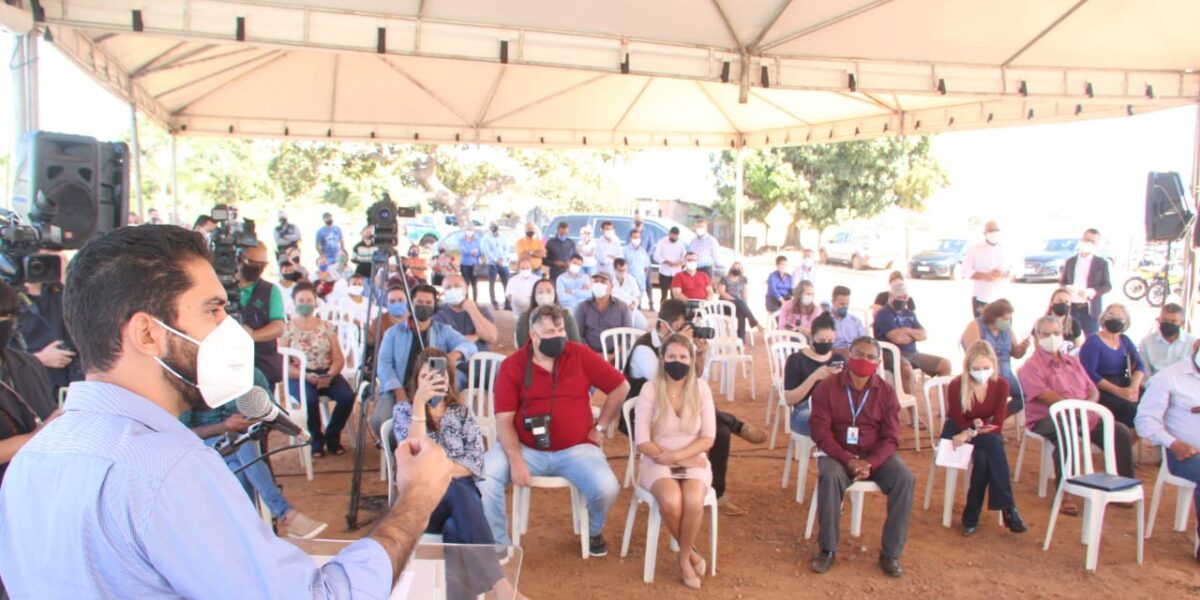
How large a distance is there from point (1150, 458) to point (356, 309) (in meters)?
7.16

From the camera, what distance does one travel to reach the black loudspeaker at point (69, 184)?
4199 millimetres

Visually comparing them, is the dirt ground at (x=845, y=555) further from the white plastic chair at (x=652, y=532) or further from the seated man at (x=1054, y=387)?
the seated man at (x=1054, y=387)

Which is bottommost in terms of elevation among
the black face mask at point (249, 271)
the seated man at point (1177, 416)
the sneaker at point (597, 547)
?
the sneaker at point (597, 547)

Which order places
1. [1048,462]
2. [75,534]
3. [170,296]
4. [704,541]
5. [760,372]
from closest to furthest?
[75,534]
[170,296]
[704,541]
[1048,462]
[760,372]

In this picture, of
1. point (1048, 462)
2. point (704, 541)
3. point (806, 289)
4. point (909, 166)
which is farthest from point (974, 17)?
point (909, 166)

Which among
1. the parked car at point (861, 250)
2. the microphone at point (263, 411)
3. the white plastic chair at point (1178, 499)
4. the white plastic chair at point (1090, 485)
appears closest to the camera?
the microphone at point (263, 411)

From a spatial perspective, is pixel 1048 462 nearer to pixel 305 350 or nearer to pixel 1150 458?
pixel 1150 458

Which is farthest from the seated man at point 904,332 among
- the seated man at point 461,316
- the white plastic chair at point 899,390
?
the seated man at point 461,316

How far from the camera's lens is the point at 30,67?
212 inches

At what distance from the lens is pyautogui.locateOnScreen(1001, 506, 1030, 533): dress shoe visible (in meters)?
4.55

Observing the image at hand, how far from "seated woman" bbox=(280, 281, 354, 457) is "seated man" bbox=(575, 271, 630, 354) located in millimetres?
2247

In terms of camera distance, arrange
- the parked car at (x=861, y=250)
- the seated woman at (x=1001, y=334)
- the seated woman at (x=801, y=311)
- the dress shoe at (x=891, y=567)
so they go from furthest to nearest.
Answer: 1. the parked car at (x=861, y=250)
2. the seated woman at (x=801, y=311)
3. the seated woman at (x=1001, y=334)
4. the dress shoe at (x=891, y=567)

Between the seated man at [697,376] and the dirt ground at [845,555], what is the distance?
0.74ft

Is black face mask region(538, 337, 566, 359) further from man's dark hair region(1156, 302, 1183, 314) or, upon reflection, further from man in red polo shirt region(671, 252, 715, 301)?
man in red polo shirt region(671, 252, 715, 301)
